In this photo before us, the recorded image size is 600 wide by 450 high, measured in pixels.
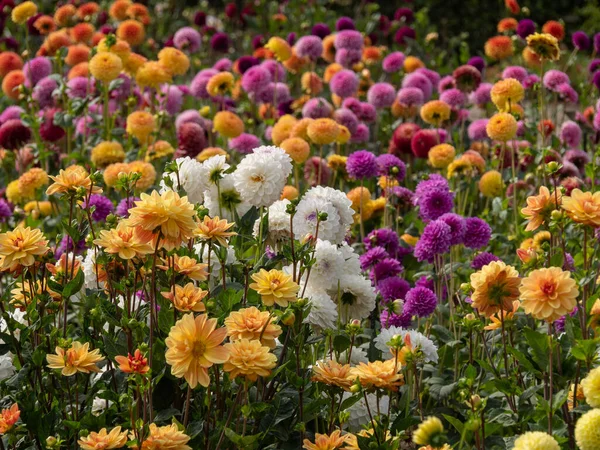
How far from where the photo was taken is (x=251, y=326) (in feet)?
5.40

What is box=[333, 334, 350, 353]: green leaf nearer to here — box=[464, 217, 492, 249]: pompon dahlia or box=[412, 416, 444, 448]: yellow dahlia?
box=[412, 416, 444, 448]: yellow dahlia

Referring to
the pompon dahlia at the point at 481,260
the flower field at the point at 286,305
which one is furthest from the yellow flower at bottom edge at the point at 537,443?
the pompon dahlia at the point at 481,260

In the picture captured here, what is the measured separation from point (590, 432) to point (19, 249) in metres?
1.16

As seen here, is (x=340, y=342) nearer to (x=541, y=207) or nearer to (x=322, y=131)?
(x=541, y=207)

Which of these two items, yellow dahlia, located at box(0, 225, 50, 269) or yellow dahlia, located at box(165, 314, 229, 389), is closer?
yellow dahlia, located at box(165, 314, 229, 389)

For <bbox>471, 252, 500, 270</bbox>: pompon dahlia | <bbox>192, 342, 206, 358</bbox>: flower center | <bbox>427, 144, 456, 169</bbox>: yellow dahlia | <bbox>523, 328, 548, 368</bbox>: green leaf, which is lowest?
<bbox>427, 144, 456, 169</bbox>: yellow dahlia

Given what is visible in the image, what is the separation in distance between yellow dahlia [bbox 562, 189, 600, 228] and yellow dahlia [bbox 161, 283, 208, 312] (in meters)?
0.75

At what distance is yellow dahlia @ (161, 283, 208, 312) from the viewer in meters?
1.75

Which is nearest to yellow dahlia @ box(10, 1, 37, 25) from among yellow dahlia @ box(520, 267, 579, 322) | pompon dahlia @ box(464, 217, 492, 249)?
pompon dahlia @ box(464, 217, 492, 249)

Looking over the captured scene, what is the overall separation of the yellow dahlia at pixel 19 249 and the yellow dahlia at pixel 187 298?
309 millimetres

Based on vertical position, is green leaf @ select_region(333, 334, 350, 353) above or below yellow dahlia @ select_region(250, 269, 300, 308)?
below

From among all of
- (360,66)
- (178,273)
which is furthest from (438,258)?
(360,66)

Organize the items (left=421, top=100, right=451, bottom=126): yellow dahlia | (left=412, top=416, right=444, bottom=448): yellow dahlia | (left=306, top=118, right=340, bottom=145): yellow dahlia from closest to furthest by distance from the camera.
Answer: (left=412, top=416, right=444, bottom=448): yellow dahlia → (left=306, top=118, right=340, bottom=145): yellow dahlia → (left=421, top=100, right=451, bottom=126): yellow dahlia

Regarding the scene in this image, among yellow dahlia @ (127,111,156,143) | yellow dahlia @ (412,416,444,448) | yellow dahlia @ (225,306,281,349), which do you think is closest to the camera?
yellow dahlia @ (412,416,444,448)
